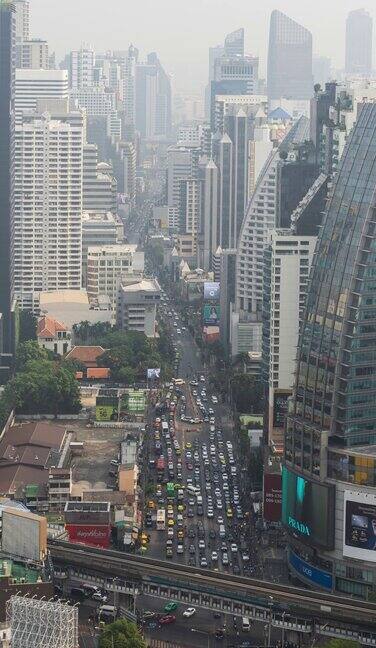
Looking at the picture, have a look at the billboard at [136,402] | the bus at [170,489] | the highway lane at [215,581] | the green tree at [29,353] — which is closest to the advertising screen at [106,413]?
the billboard at [136,402]

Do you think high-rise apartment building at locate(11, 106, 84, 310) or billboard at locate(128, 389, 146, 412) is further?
high-rise apartment building at locate(11, 106, 84, 310)

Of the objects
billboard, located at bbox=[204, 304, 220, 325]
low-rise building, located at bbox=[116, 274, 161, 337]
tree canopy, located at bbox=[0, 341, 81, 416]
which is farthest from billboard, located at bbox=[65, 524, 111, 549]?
billboard, located at bbox=[204, 304, 220, 325]

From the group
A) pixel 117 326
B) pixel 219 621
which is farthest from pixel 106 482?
pixel 117 326

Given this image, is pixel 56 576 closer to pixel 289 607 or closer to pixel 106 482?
pixel 289 607

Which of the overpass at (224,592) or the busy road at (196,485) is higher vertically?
the overpass at (224,592)

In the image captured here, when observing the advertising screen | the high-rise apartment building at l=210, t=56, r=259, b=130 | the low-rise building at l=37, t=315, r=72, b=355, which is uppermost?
the high-rise apartment building at l=210, t=56, r=259, b=130

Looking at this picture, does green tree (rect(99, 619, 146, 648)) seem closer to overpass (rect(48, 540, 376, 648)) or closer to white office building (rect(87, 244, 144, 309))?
overpass (rect(48, 540, 376, 648))

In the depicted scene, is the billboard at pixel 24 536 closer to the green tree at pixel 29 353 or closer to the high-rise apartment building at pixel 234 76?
the green tree at pixel 29 353
